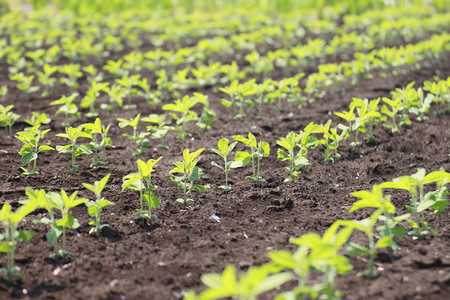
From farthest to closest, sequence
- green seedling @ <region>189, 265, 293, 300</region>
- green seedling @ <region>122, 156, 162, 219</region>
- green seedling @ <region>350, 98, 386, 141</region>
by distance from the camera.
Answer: green seedling @ <region>350, 98, 386, 141</region> < green seedling @ <region>122, 156, 162, 219</region> < green seedling @ <region>189, 265, 293, 300</region>

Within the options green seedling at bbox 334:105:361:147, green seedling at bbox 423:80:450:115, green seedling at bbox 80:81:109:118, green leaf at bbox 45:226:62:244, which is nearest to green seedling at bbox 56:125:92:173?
green leaf at bbox 45:226:62:244

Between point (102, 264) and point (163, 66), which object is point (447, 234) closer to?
point (102, 264)

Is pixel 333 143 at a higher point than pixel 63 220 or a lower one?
lower

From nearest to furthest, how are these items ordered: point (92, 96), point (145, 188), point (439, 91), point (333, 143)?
point (145, 188)
point (333, 143)
point (439, 91)
point (92, 96)

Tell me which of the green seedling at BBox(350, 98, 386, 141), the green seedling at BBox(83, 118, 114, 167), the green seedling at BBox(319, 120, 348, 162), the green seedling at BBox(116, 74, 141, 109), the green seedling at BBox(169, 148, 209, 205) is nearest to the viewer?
the green seedling at BBox(169, 148, 209, 205)

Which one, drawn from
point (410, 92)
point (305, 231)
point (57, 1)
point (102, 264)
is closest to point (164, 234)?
point (102, 264)

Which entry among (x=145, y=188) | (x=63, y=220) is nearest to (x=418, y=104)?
(x=145, y=188)

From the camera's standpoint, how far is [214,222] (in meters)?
3.36

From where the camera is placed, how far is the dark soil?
2629 mm

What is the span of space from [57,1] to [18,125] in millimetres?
9402

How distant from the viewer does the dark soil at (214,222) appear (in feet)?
8.63

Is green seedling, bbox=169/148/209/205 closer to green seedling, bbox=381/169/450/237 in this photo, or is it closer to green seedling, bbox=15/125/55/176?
green seedling, bbox=15/125/55/176

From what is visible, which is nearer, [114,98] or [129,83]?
[114,98]

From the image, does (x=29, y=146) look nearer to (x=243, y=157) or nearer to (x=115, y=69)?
(x=243, y=157)
